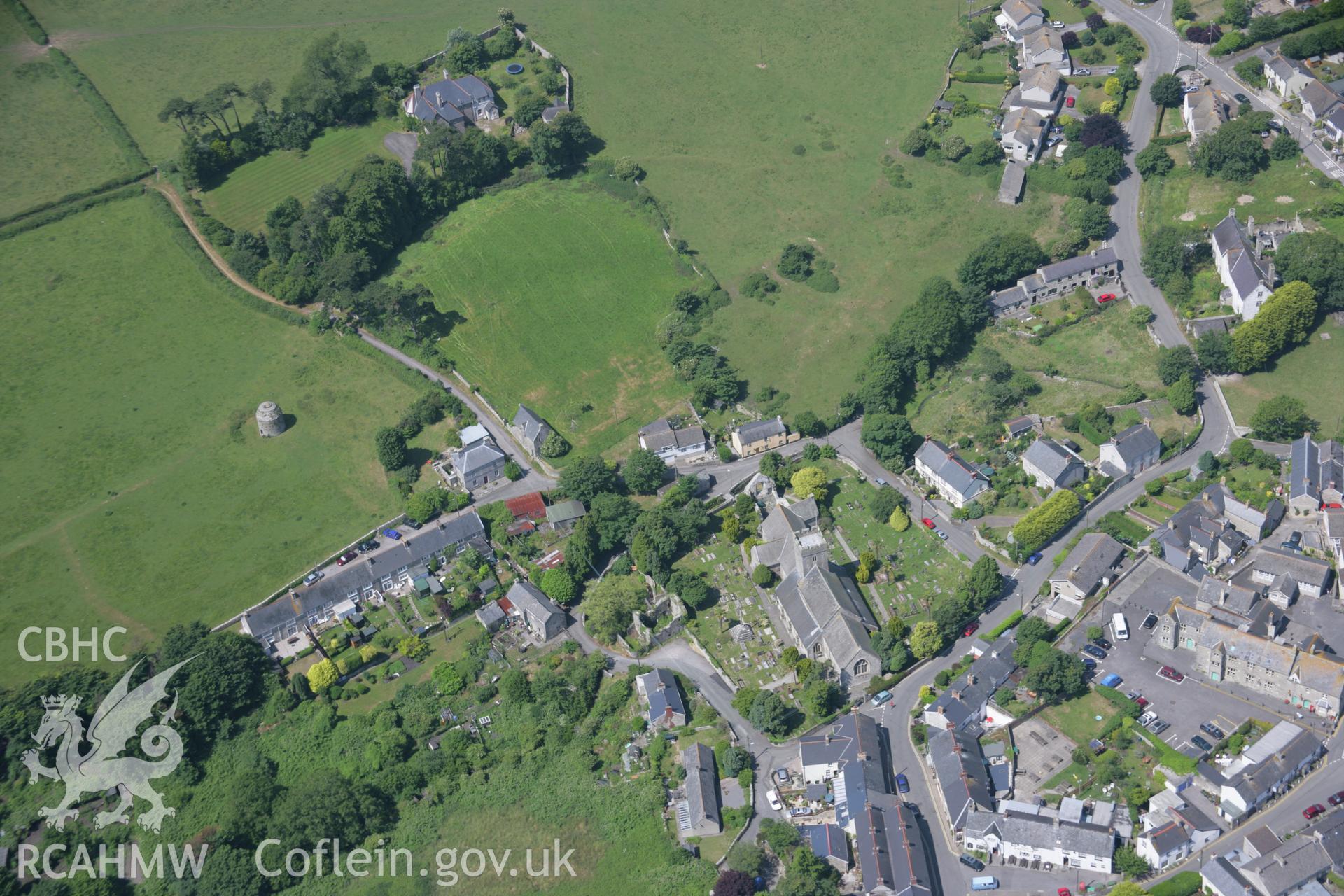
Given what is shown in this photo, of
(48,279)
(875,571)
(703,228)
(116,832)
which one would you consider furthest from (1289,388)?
(48,279)

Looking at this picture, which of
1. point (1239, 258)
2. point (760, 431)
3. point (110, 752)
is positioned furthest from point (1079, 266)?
point (110, 752)

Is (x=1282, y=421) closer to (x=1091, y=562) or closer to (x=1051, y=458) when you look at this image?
(x=1051, y=458)

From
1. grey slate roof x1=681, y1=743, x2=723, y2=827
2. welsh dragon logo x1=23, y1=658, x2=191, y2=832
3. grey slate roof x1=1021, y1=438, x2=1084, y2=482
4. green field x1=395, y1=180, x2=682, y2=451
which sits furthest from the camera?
green field x1=395, y1=180, x2=682, y2=451

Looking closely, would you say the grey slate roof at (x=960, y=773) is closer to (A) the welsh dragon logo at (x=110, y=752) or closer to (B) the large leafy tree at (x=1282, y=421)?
(B) the large leafy tree at (x=1282, y=421)

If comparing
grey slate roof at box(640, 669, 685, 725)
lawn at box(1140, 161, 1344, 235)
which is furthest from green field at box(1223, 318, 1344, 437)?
grey slate roof at box(640, 669, 685, 725)

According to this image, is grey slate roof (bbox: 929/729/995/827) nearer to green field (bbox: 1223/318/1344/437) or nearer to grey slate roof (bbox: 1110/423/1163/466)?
grey slate roof (bbox: 1110/423/1163/466)
